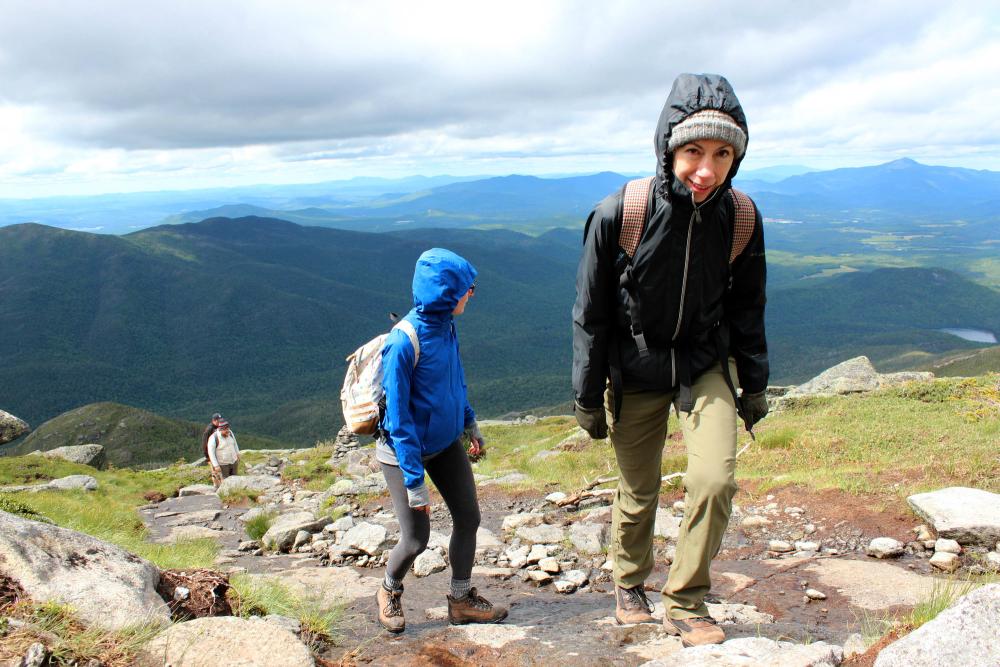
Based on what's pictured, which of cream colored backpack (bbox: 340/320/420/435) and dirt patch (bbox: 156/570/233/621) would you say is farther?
cream colored backpack (bbox: 340/320/420/435)

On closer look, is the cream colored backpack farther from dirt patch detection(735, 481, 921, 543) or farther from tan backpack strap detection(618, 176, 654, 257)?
dirt patch detection(735, 481, 921, 543)

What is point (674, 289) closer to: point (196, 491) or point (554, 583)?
point (554, 583)

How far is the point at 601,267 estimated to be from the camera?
385cm

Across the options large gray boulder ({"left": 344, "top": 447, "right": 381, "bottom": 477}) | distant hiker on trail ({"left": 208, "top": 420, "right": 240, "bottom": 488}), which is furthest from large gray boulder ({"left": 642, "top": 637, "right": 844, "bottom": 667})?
distant hiker on trail ({"left": 208, "top": 420, "right": 240, "bottom": 488})

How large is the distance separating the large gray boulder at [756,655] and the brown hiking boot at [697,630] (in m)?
0.20

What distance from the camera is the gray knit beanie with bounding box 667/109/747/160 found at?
360 centimetres

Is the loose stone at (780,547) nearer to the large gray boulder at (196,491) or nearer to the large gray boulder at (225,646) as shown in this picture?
the large gray boulder at (225,646)

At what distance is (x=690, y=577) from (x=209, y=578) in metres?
3.28

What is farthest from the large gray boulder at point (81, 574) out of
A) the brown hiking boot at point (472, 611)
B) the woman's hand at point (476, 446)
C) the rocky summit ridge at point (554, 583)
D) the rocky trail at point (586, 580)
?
the woman's hand at point (476, 446)

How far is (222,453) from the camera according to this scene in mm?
17578

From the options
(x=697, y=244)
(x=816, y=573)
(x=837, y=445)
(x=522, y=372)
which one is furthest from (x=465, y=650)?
(x=522, y=372)

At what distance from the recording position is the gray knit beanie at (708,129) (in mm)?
3598

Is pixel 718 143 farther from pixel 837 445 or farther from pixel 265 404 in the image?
pixel 265 404

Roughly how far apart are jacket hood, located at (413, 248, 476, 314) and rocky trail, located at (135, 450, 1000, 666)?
2287 millimetres
